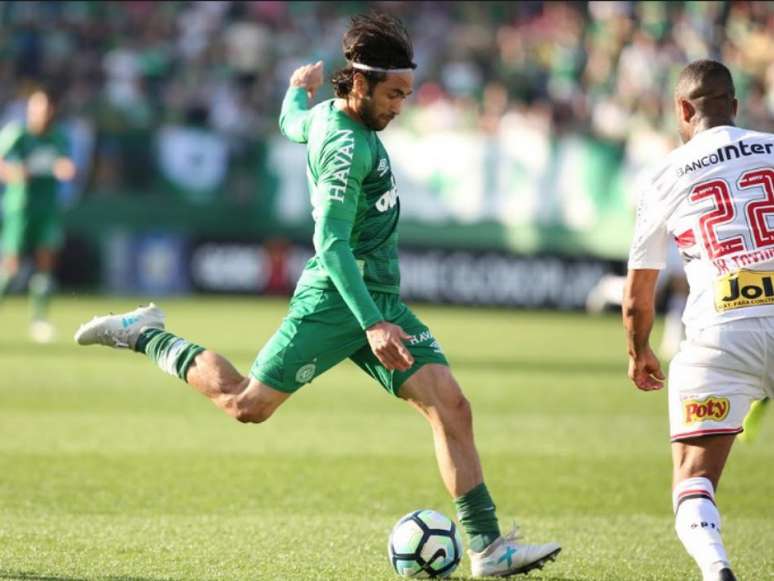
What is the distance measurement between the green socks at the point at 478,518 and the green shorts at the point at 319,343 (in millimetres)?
610

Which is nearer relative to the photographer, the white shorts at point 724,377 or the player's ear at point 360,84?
the white shorts at point 724,377

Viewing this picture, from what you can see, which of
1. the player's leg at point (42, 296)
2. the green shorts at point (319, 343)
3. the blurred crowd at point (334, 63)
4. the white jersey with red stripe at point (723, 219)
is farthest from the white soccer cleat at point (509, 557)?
the blurred crowd at point (334, 63)

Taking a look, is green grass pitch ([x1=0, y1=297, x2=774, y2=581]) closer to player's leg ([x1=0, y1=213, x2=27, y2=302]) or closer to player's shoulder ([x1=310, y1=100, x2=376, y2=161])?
player's shoulder ([x1=310, y1=100, x2=376, y2=161])

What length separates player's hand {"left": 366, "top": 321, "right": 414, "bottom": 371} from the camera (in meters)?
5.81

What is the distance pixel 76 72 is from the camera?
86.3 ft

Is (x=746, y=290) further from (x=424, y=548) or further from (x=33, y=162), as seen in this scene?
(x=33, y=162)

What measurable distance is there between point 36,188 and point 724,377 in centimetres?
1421

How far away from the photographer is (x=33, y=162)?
17.9 meters

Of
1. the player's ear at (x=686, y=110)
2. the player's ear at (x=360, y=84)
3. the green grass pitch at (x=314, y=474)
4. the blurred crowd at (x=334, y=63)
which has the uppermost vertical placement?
the blurred crowd at (x=334, y=63)

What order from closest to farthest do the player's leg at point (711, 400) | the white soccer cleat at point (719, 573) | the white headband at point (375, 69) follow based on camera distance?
the white soccer cleat at point (719, 573) < the player's leg at point (711, 400) < the white headband at point (375, 69)

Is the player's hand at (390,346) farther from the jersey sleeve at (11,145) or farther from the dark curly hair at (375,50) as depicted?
the jersey sleeve at (11,145)

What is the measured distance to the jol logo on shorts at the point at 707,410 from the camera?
18.1 feet

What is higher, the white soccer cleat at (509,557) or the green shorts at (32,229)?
the green shorts at (32,229)

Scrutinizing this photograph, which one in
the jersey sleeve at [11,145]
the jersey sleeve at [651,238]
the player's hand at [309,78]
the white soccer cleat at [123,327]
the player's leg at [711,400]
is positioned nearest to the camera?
the player's leg at [711,400]
